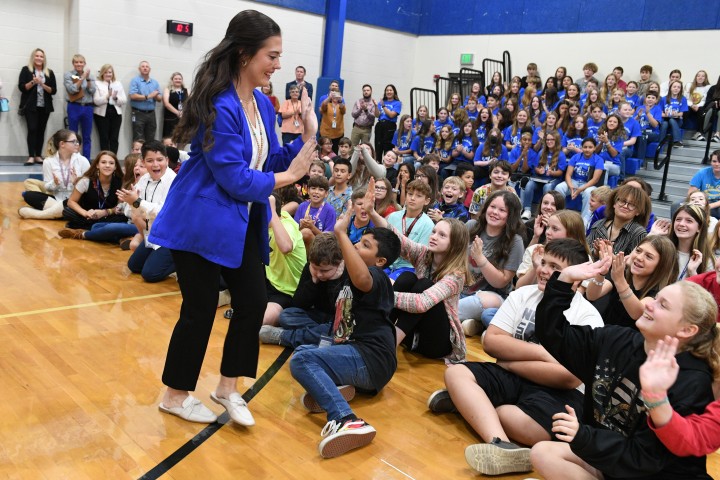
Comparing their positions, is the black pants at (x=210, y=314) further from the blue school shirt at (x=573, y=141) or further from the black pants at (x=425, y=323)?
the blue school shirt at (x=573, y=141)

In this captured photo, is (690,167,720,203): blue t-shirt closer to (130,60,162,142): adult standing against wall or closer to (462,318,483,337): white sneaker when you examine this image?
(462,318,483,337): white sneaker

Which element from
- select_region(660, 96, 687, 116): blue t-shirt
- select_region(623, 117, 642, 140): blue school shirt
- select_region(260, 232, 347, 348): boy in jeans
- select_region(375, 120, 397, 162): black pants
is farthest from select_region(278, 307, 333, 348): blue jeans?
select_region(375, 120, 397, 162): black pants

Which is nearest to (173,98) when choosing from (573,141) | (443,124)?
(443,124)

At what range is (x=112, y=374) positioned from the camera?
310cm

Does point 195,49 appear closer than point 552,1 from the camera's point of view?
Yes

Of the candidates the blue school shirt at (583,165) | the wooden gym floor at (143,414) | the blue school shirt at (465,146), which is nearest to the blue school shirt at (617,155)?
the blue school shirt at (583,165)

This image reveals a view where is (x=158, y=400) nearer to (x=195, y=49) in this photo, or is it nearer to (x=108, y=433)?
(x=108, y=433)

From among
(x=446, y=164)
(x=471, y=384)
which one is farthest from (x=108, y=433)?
(x=446, y=164)

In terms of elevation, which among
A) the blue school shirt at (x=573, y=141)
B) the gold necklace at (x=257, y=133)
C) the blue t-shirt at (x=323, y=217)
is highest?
the blue school shirt at (x=573, y=141)

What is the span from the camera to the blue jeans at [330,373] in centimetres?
269

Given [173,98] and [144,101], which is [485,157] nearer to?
[173,98]

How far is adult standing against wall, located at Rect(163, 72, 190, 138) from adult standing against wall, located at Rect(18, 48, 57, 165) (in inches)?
66.3

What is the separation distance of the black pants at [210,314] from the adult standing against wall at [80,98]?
7718mm

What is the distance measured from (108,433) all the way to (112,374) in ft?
1.88
